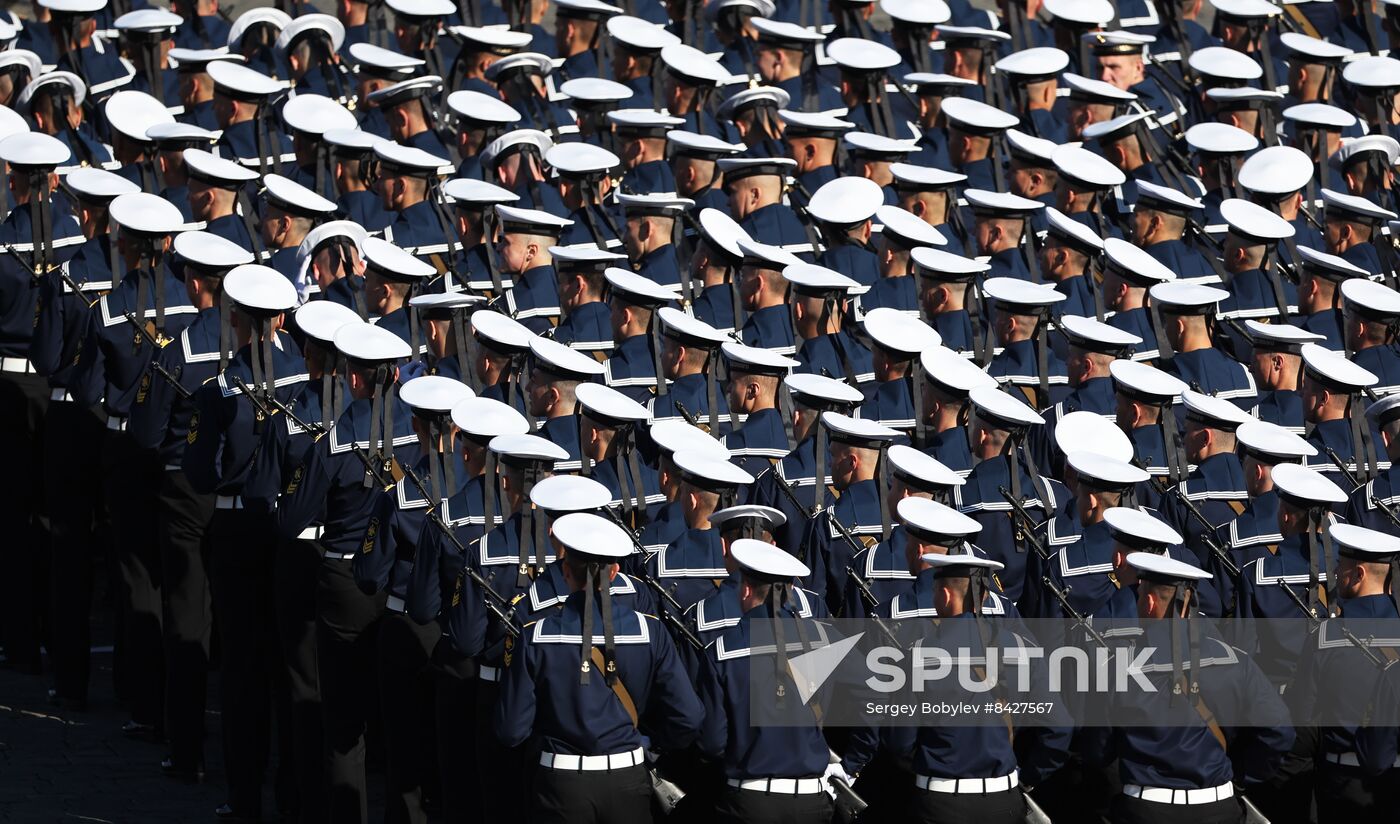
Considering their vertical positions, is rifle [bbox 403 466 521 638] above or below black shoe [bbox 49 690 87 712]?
above

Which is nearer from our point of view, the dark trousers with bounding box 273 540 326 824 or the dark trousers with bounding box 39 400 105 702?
the dark trousers with bounding box 273 540 326 824

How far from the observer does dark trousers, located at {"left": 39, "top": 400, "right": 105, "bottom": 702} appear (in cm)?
1262

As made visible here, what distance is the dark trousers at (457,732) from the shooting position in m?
10.5

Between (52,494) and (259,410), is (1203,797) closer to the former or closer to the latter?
(259,410)

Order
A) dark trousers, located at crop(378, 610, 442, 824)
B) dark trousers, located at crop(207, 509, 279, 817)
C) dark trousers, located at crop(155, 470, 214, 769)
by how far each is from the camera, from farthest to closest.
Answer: dark trousers, located at crop(155, 470, 214, 769), dark trousers, located at crop(207, 509, 279, 817), dark trousers, located at crop(378, 610, 442, 824)

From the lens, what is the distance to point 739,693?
9.35 m

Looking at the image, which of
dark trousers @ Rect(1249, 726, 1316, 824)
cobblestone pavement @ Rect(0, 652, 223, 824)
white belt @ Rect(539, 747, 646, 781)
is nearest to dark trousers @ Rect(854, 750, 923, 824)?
white belt @ Rect(539, 747, 646, 781)

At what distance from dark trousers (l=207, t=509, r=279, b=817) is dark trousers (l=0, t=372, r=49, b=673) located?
1805mm

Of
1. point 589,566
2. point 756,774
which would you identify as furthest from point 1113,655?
point 589,566

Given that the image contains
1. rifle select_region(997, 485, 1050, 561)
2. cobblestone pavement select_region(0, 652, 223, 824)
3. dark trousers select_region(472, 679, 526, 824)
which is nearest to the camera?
dark trousers select_region(472, 679, 526, 824)

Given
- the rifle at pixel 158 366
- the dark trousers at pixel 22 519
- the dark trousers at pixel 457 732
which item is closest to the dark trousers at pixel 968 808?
the dark trousers at pixel 457 732

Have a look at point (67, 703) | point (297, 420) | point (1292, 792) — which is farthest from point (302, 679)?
point (1292, 792)

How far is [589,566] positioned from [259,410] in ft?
8.87

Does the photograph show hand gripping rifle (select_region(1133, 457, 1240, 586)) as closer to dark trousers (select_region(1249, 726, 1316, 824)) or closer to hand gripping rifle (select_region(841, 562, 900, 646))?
dark trousers (select_region(1249, 726, 1316, 824))
